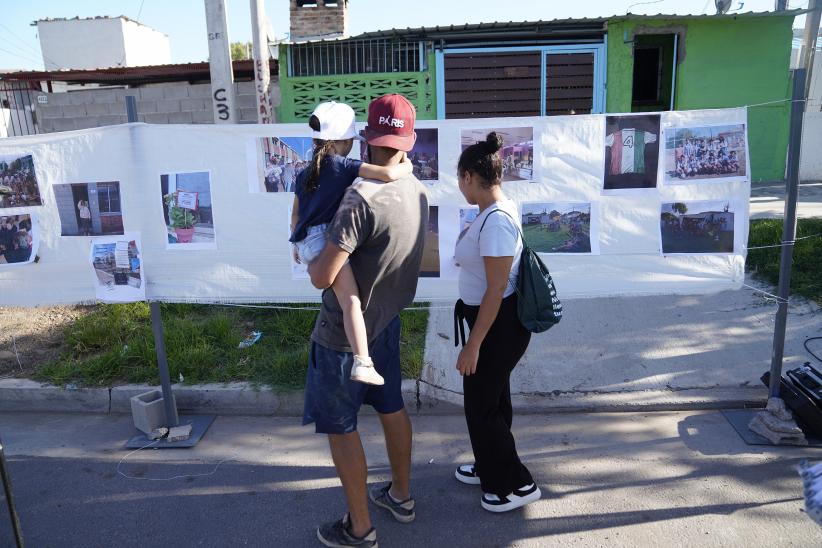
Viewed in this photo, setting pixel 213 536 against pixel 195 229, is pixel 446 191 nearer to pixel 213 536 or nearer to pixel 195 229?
pixel 195 229

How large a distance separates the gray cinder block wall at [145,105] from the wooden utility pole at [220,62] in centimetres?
256

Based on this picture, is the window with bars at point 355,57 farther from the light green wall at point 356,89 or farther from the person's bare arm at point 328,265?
the person's bare arm at point 328,265

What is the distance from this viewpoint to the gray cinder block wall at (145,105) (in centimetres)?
1088

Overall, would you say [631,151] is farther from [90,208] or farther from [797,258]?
[90,208]

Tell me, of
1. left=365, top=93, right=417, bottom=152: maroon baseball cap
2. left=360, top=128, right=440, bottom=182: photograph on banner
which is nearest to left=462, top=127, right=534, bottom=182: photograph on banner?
left=360, top=128, right=440, bottom=182: photograph on banner

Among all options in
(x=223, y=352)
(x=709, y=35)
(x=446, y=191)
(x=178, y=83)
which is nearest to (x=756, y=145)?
(x=709, y=35)

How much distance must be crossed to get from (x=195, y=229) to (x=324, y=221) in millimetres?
1702

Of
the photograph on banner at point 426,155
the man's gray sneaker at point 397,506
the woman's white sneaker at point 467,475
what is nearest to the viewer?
the man's gray sneaker at point 397,506

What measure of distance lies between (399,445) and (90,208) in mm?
2522

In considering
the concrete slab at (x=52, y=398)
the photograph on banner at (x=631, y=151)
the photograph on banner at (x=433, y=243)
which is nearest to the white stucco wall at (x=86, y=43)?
the concrete slab at (x=52, y=398)

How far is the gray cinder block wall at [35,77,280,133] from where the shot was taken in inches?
428

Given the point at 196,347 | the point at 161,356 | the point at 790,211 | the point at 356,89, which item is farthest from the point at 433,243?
the point at 356,89

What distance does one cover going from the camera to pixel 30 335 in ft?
17.5

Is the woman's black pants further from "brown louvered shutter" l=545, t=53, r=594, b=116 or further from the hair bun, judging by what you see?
"brown louvered shutter" l=545, t=53, r=594, b=116
